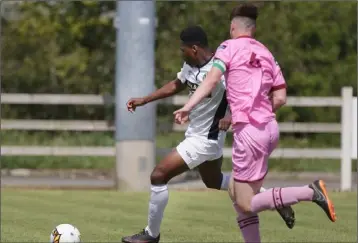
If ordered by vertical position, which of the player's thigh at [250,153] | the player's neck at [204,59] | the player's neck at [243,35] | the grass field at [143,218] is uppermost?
the player's neck at [243,35]

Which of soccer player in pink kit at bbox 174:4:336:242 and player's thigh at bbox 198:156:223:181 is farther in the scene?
player's thigh at bbox 198:156:223:181

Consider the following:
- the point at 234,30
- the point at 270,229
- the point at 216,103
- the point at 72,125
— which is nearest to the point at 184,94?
the point at 72,125

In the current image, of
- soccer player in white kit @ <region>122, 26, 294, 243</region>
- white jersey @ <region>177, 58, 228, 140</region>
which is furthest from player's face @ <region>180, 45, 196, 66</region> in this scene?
white jersey @ <region>177, 58, 228, 140</region>

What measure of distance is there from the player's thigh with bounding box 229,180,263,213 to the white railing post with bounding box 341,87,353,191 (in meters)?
8.72

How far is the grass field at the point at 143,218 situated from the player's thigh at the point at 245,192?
2.50m

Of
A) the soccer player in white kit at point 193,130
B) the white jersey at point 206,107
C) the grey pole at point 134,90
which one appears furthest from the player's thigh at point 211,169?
the grey pole at point 134,90

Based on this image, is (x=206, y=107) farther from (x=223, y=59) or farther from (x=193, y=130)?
(x=223, y=59)

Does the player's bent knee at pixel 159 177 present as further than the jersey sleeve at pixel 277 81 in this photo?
Yes

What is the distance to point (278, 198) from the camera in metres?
7.37

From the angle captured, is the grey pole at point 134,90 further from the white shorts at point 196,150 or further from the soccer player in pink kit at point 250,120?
the soccer player in pink kit at point 250,120

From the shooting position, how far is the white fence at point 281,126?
1602cm

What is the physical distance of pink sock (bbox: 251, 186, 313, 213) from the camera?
24.0ft

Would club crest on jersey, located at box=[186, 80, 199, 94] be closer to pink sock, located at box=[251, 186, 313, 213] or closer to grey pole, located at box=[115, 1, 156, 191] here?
pink sock, located at box=[251, 186, 313, 213]

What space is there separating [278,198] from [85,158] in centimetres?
1301
